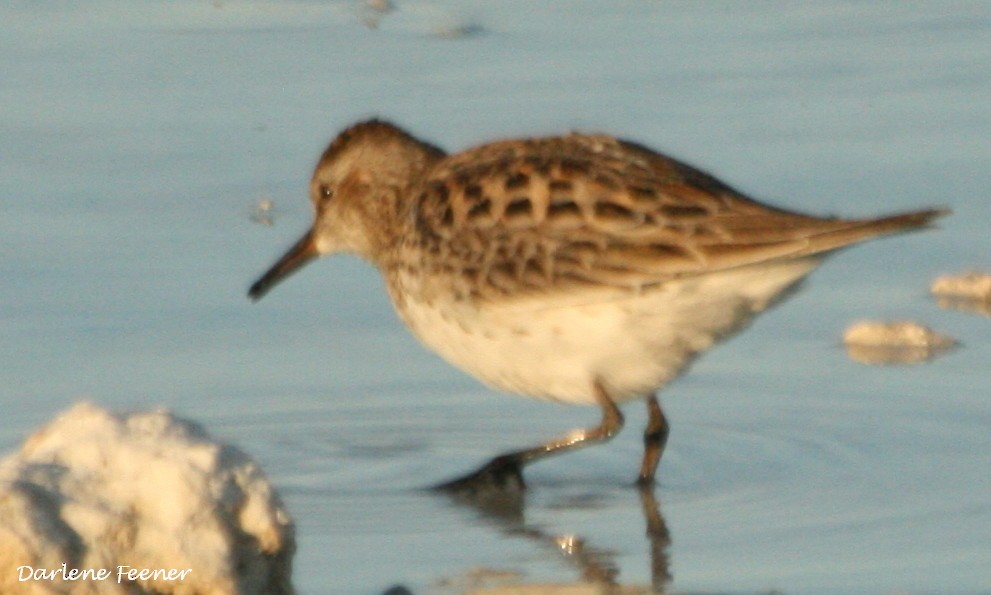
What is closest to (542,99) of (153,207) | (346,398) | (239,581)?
(153,207)

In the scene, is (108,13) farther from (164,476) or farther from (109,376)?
(164,476)

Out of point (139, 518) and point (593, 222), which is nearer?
point (139, 518)

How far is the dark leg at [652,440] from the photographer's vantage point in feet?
25.5

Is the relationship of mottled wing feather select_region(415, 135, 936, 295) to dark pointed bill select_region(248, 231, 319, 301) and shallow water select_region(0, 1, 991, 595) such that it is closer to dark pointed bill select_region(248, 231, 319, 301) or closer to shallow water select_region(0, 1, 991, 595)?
shallow water select_region(0, 1, 991, 595)

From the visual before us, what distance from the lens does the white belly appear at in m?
7.49

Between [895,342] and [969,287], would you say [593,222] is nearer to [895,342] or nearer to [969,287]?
[895,342]

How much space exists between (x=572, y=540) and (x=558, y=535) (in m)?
0.08

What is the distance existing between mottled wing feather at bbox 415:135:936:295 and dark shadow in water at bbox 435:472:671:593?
61 centimetres

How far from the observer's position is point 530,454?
308 inches

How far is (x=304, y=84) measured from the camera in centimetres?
1114

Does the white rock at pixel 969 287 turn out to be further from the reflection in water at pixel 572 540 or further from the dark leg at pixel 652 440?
the reflection in water at pixel 572 540

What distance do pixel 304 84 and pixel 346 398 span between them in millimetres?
3017

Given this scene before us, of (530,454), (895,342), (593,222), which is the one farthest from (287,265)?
(895,342)

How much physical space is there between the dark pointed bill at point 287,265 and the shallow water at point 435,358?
157 millimetres
